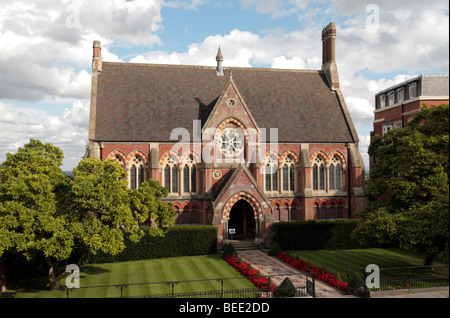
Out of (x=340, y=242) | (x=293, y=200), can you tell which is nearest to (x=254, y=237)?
(x=293, y=200)

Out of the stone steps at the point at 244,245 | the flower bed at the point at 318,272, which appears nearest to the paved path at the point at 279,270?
the flower bed at the point at 318,272

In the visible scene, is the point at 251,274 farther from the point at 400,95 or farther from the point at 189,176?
the point at 400,95

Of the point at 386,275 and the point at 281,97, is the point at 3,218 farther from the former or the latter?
the point at 281,97

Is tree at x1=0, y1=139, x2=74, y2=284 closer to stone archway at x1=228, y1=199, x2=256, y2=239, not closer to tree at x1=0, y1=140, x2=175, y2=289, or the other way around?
tree at x1=0, y1=140, x2=175, y2=289

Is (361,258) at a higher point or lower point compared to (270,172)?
lower

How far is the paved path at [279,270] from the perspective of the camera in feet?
83.1

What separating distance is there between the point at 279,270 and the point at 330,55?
3082 cm

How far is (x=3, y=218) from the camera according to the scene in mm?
22625

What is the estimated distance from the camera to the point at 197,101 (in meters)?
45.2

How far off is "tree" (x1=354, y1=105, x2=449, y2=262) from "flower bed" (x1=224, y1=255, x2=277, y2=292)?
762 cm

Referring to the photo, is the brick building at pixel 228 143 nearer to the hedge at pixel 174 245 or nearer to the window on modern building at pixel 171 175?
the window on modern building at pixel 171 175

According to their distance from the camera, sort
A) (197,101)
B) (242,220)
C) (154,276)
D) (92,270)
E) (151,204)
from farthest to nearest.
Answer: (197,101)
(242,220)
(92,270)
(154,276)
(151,204)

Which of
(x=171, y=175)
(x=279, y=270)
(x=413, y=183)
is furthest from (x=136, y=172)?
(x=413, y=183)

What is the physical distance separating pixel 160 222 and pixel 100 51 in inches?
973
